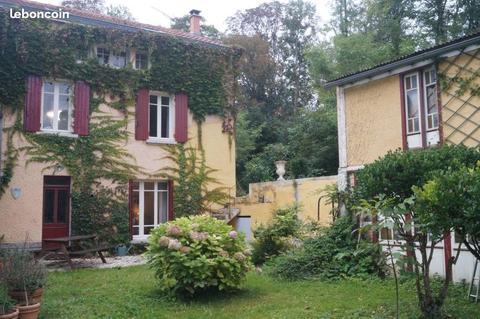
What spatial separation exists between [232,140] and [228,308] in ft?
34.7

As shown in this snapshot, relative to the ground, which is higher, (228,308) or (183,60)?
(183,60)

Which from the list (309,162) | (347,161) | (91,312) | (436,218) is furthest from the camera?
(309,162)

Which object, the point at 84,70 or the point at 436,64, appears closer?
the point at 436,64

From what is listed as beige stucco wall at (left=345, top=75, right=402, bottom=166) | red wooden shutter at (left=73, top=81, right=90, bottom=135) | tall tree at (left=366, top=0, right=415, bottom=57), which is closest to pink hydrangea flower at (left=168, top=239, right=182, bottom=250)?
beige stucco wall at (left=345, top=75, right=402, bottom=166)

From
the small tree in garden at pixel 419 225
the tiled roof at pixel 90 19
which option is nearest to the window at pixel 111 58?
the tiled roof at pixel 90 19

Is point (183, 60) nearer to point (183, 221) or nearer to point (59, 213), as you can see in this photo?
point (59, 213)

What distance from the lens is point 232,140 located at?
17.5 m

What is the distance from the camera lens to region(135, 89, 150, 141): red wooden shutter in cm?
1555

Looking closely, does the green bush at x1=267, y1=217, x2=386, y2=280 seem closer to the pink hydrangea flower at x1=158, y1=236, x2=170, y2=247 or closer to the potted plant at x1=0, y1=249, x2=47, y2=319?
the pink hydrangea flower at x1=158, y1=236, x2=170, y2=247

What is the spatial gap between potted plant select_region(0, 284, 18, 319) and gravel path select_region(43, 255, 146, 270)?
6.30 m

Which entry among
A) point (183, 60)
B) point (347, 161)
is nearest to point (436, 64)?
point (347, 161)

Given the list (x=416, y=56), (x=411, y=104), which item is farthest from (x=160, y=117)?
(x=416, y=56)

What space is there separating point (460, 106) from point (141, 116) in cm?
992

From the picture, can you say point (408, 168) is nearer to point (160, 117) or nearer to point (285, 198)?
point (285, 198)
